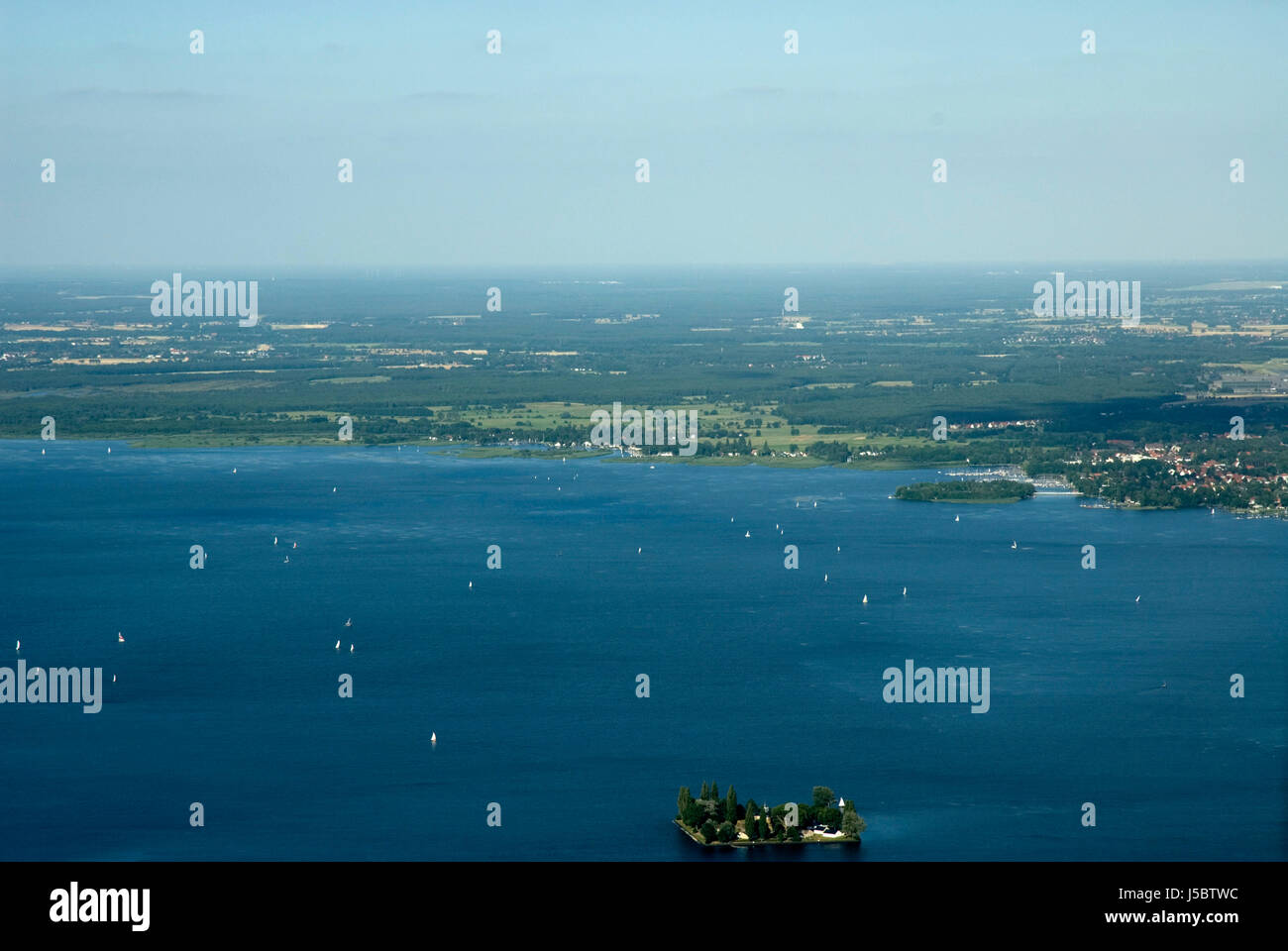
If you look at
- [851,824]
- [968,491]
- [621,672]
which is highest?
[968,491]

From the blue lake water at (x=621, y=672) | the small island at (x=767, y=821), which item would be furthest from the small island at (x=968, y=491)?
the small island at (x=767, y=821)

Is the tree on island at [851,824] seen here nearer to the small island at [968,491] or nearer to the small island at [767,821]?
the small island at [767,821]

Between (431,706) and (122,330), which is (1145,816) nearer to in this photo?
(431,706)

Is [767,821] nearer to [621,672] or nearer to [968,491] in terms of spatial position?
[621,672]

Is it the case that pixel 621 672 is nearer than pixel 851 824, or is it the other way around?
pixel 851 824

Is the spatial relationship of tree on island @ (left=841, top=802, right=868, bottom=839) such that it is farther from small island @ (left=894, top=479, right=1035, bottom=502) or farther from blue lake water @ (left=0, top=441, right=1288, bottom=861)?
small island @ (left=894, top=479, right=1035, bottom=502)

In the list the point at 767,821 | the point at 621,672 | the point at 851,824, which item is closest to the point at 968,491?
the point at 621,672
